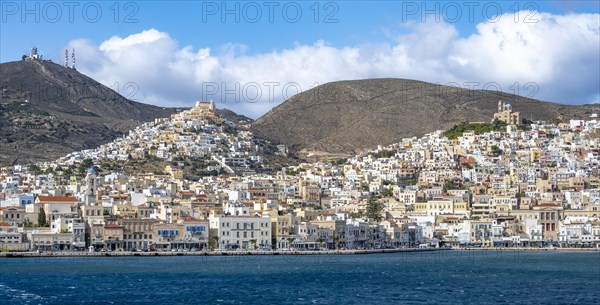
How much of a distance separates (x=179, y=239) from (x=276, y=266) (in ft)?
54.8

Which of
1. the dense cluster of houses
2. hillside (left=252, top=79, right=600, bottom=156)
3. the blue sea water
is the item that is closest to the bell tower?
the dense cluster of houses

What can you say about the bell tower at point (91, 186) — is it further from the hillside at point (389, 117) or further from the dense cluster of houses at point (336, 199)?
the hillside at point (389, 117)

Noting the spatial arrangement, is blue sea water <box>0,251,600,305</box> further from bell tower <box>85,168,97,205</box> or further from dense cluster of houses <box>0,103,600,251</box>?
bell tower <box>85,168,97,205</box>

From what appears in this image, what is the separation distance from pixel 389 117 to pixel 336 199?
250 ft

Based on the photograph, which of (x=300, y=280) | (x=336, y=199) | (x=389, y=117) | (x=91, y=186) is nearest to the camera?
(x=300, y=280)

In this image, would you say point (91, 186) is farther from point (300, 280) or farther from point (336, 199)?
point (300, 280)

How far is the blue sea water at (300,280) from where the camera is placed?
49.9 metres

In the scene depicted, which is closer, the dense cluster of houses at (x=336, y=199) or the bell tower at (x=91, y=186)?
the dense cluster of houses at (x=336, y=199)

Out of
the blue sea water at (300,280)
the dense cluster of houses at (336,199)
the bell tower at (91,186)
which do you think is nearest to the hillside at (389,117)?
the dense cluster of houses at (336,199)

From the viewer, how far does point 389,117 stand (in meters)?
188

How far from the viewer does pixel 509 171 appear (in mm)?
123750

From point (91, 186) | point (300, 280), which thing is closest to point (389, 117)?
point (91, 186)

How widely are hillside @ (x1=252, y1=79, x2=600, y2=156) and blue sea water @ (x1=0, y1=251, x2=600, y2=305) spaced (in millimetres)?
95530

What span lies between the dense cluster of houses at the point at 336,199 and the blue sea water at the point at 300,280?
484 cm
